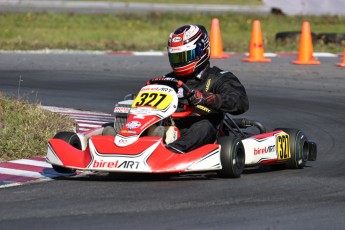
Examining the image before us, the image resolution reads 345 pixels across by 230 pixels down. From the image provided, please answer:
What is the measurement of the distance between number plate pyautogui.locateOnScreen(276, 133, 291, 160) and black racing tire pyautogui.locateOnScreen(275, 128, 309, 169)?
34mm

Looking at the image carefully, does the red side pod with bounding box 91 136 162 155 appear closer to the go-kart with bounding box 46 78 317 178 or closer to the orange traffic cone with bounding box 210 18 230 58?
the go-kart with bounding box 46 78 317 178

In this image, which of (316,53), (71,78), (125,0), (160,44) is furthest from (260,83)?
(125,0)

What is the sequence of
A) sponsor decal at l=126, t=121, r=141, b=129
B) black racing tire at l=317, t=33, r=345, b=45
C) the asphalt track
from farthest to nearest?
black racing tire at l=317, t=33, r=345, b=45
sponsor decal at l=126, t=121, r=141, b=129
the asphalt track

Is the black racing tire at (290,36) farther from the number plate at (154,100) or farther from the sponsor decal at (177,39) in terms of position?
the number plate at (154,100)

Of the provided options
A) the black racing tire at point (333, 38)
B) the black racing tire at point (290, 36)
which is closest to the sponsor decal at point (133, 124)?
the black racing tire at point (333, 38)

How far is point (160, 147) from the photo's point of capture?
7.05 meters

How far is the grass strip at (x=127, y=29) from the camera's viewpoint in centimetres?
2031

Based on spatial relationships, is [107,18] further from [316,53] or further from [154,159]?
[154,159]

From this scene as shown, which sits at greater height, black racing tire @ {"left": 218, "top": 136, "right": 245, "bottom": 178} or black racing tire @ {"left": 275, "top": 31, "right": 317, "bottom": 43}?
black racing tire @ {"left": 218, "top": 136, "right": 245, "bottom": 178}

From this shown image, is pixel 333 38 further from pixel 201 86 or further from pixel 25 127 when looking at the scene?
pixel 201 86

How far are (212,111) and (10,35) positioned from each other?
14.5 m

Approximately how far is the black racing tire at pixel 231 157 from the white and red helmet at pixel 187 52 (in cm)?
91

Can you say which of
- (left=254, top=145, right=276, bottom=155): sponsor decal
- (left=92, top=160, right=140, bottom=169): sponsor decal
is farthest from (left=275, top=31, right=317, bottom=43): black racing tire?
(left=92, top=160, right=140, bottom=169): sponsor decal

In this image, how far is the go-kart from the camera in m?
7.00
